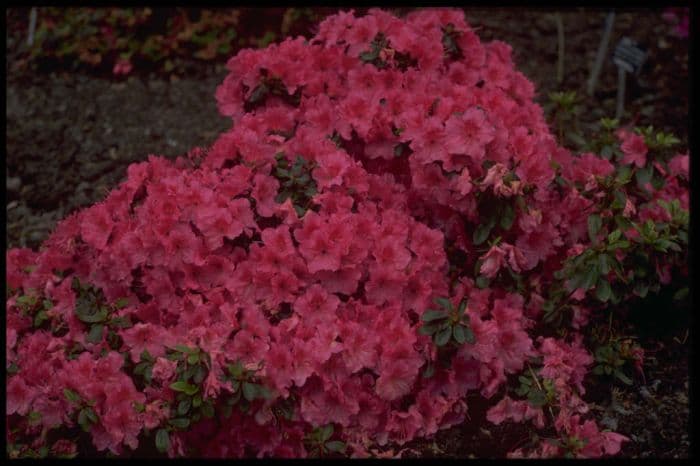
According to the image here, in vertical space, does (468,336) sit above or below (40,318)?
above

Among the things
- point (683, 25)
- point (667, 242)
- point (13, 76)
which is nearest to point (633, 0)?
point (683, 25)

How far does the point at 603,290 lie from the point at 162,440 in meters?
1.27

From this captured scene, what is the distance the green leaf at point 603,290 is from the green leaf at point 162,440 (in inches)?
48.9

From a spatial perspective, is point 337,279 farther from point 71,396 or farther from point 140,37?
point 140,37

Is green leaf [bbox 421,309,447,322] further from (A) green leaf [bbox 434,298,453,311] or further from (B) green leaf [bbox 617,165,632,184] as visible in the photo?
(B) green leaf [bbox 617,165,632,184]

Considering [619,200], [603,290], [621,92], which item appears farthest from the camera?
[621,92]

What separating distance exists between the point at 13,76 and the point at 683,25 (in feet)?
12.7

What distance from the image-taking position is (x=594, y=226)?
2387 millimetres

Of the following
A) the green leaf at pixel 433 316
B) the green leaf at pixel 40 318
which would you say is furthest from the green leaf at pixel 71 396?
the green leaf at pixel 433 316

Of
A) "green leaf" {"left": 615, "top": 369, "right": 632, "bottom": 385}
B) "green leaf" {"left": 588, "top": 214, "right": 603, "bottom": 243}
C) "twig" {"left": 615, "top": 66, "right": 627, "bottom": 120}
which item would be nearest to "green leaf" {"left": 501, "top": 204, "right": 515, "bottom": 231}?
"green leaf" {"left": 588, "top": 214, "right": 603, "bottom": 243}

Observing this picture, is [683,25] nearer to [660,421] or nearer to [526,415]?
[660,421]

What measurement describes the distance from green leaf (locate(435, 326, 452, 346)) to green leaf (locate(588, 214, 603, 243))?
632mm

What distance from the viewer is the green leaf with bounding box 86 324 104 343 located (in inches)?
88.0

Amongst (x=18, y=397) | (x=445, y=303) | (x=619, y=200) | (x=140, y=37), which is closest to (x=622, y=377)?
(x=619, y=200)
